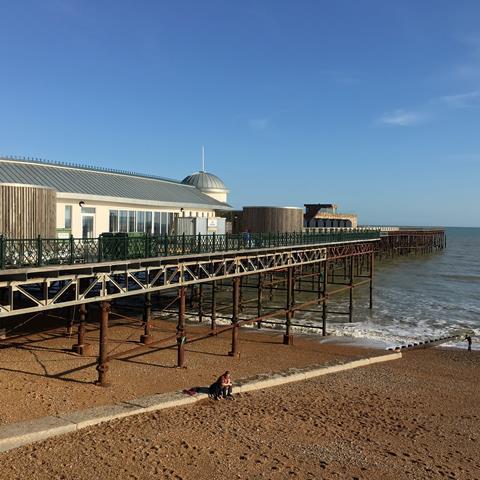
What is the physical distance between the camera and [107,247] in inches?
583

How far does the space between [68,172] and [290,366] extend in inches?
580

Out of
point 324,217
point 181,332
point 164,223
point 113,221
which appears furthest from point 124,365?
point 324,217

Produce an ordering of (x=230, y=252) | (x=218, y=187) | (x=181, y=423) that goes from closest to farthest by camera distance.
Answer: (x=181, y=423) → (x=230, y=252) → (x=218, y=187)

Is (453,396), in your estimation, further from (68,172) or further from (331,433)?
(68,172)

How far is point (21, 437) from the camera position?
382 inches

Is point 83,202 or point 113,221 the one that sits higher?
point 83,202

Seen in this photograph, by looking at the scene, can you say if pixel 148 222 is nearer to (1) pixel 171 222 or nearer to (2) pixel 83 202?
(1) pixel 171 222

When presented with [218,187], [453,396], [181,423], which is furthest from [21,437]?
[218,187]

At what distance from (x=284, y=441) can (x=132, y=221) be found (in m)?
16.4

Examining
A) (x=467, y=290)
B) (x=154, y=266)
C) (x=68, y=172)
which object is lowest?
(x=467, y=290)

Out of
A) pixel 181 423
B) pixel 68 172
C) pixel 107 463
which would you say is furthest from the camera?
pixel 68 172

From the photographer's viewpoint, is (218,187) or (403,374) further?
(218,187)

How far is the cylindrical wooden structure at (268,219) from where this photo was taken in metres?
31.0

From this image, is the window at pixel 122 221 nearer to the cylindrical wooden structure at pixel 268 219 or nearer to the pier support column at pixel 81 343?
the pier support column at pixel 81 343
